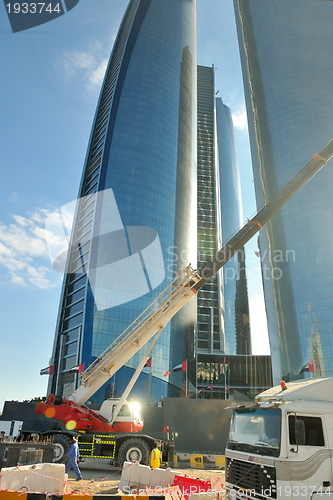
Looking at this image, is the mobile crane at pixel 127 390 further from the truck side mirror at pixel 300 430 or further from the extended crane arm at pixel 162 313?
the truck side mirror at pixel 300 430

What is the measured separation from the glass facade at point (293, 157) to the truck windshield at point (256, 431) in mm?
85456

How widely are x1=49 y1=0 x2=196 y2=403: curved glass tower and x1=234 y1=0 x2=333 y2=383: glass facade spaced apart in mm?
22412

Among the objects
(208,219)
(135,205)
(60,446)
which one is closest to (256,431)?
(60,446)

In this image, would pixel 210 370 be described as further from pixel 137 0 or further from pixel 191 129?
pixel 137 0

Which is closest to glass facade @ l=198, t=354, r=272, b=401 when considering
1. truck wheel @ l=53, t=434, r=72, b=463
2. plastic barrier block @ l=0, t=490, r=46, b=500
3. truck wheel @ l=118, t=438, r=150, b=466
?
truck wheel @ l=118, t=438, r=150, b=466

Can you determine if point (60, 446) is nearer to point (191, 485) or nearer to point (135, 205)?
point (191, 485)

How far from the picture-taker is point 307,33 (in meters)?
117

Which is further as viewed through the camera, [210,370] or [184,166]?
[184,166]

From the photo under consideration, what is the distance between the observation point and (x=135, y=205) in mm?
88000

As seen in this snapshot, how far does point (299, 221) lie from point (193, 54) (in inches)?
3013

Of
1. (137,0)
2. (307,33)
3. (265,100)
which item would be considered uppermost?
(137,0)

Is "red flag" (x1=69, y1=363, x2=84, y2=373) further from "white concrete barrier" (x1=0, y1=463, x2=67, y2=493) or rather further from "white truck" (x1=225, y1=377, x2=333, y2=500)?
"white truck" (x1=225, y1=377, x2=333, y2=500)

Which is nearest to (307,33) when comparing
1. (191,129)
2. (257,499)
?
(191,129)

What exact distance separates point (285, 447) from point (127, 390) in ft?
39.0
